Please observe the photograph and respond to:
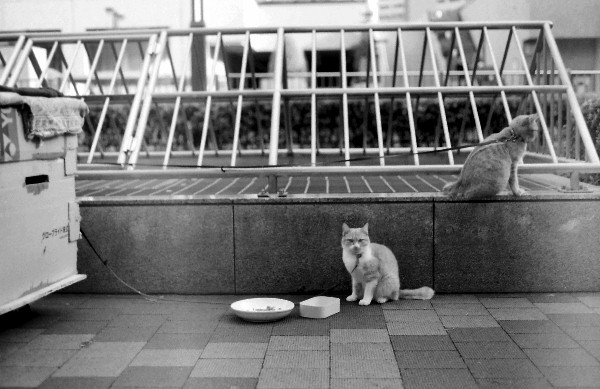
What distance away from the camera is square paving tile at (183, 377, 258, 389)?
4.09 meters

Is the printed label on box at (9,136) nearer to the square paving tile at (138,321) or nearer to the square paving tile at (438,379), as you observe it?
the square paving tile at (138,321)

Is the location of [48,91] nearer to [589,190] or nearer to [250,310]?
Result: [250,310]

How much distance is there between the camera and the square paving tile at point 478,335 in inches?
193

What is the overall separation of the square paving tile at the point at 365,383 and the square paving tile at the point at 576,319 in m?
1.82

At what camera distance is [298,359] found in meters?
4.55

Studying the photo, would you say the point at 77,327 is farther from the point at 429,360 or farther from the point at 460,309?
the point at 460,309

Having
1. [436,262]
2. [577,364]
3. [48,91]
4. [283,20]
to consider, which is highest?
[283,20]

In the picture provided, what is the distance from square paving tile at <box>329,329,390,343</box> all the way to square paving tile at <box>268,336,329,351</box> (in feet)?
0.32

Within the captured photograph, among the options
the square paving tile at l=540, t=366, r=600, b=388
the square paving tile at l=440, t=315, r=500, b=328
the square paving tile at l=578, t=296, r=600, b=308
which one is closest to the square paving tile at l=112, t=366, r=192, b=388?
the square paving tile at l=440, t=315, r=500, b=328

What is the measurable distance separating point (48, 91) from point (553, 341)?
4.33 m

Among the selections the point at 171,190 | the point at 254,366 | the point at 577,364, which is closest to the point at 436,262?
the point at 577,364

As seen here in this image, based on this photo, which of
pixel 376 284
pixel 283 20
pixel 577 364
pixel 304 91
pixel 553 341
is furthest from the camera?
pixel 283 20

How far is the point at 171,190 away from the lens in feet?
26.9

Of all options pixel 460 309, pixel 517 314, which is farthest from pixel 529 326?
pixel 460 309
